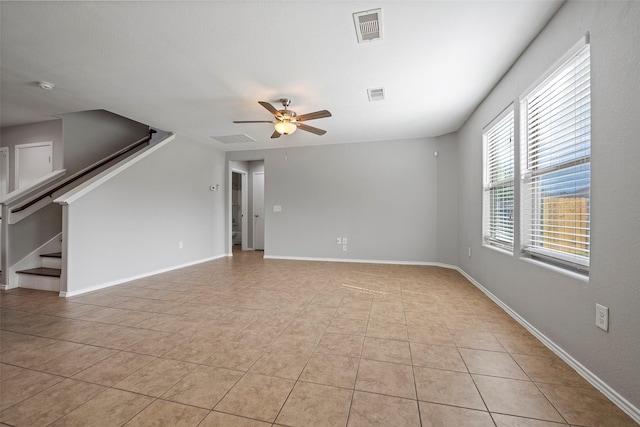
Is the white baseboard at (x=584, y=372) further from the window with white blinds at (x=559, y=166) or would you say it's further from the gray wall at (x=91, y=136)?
the gray wall at (x=91, y=136)

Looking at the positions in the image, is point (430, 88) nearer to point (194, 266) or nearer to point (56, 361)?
point (56, 361)

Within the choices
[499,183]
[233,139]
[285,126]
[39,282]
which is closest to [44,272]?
[39,282]

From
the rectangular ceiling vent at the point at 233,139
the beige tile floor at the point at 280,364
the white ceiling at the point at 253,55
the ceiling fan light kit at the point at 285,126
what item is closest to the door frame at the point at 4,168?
the white ceiling at the point at 253,55

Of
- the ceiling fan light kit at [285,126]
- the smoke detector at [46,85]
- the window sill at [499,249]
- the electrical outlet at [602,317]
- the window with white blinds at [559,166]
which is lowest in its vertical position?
the electrical outlet at [602,317]

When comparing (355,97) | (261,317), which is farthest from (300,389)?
(355,97)

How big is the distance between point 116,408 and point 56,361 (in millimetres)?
915

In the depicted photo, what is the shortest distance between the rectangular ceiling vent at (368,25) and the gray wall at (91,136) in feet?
16.3

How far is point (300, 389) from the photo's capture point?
1.61 metres

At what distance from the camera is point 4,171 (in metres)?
5.16

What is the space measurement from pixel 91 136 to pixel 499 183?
6471 millimetres

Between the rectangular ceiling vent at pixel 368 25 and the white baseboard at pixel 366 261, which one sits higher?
the rectangular ceiling vent at pixel 368 25

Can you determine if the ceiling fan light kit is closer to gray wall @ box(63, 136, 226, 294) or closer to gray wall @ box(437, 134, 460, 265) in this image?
gray wall @ box(63, 136, 226, 294)

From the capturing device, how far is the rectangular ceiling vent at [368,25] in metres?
2.00

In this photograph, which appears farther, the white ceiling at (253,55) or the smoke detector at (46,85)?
the smoke detector at (46,85)
